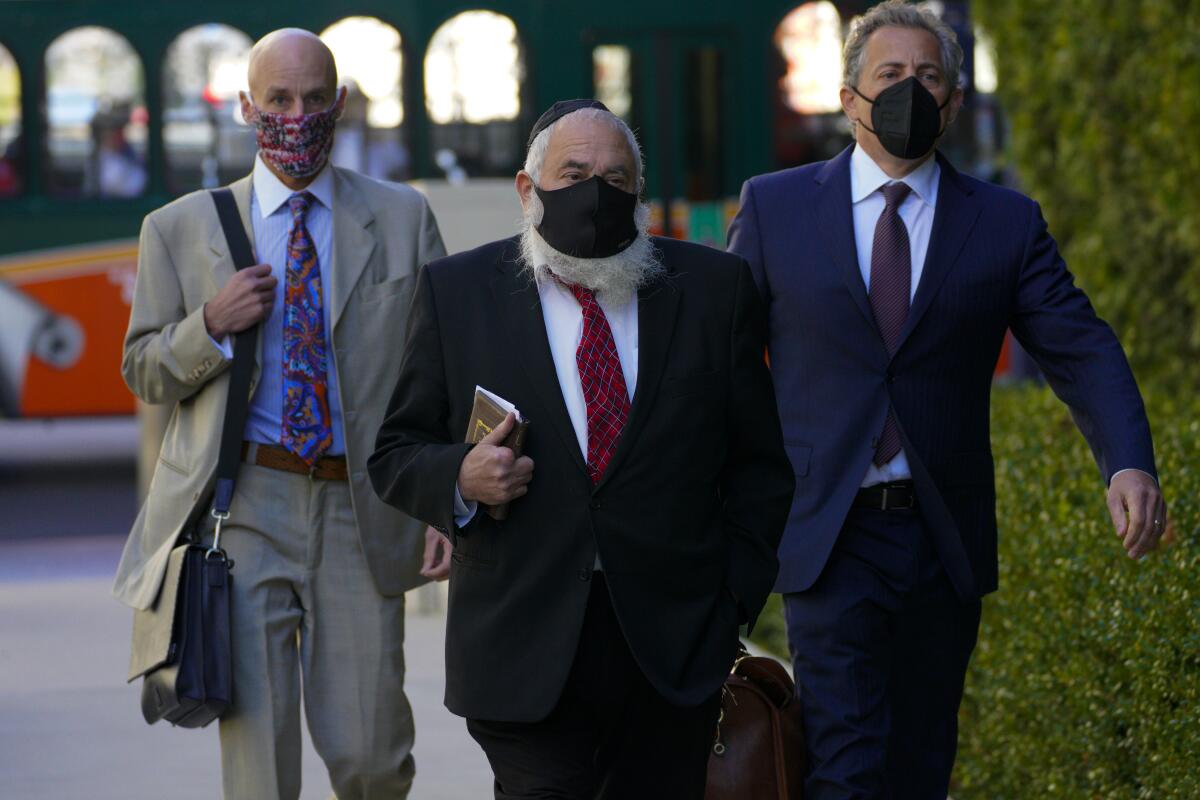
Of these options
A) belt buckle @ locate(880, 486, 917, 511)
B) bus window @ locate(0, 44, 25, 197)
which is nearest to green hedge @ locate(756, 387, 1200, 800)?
belt buckle @ locate(880, 486, 917, 511)

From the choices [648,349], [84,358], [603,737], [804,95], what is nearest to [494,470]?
[648,349]

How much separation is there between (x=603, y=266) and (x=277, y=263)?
1.30 meters

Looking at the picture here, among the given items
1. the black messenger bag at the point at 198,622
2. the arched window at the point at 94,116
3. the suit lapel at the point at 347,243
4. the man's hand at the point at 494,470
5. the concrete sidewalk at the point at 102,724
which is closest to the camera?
the man's hand at the point at 494,470

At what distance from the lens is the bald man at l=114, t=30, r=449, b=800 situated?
4.47 meters

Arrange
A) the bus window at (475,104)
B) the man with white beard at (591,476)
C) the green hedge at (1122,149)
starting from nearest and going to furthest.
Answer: the man with white beard at (591,476)
the green hedge at (1122,149)
the bus window at (475,104)

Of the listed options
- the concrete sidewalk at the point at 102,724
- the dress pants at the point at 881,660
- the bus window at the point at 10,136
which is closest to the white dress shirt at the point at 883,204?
the dress pants at the point at 881,660

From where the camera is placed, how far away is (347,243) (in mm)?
4625

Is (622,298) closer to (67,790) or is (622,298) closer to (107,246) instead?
(67,790)

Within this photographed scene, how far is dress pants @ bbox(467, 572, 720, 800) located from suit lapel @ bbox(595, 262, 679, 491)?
25 cm

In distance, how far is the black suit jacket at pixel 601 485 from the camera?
348 centimetres

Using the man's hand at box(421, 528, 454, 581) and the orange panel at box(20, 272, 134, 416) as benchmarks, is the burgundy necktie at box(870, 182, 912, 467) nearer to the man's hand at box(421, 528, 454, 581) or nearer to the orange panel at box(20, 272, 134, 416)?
the man's hand at box(421, 528, 454, 581)

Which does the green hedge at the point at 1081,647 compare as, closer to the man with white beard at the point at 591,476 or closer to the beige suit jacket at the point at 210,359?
the man with white beard at the point at 591,476

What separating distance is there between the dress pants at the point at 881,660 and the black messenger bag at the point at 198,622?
1254mm

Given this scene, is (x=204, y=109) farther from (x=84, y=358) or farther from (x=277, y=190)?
(x=277, y=190)
